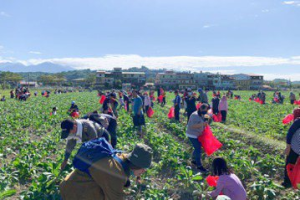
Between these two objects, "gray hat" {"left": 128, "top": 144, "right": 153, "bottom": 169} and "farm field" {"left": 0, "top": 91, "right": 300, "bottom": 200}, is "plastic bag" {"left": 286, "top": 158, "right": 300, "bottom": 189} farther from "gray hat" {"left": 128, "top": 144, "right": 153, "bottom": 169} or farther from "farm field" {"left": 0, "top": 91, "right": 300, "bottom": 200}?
"gray hat" {"left": 128, "top": 144, "right": 153, "bottom": 169}

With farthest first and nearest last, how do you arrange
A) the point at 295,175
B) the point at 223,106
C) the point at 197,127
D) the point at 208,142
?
the point at 223,106 → the point at 208,142 → the point at 197,127 → the point at 295,175

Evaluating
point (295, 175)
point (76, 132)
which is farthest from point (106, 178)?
point (295, 175)

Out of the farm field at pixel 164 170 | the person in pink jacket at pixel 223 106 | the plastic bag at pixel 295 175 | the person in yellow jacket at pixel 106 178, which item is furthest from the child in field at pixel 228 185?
the person in pink jacket at pixel 223 106

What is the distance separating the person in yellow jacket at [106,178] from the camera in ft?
7.34

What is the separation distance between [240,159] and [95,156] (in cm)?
469

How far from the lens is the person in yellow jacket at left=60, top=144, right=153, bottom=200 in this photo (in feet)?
7.34

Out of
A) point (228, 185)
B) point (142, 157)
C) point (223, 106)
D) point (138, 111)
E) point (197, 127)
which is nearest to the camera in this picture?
point (142, 157)

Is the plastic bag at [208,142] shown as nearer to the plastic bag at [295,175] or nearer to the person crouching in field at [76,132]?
the plastic bag at [295,175]

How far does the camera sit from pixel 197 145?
20.0 ft

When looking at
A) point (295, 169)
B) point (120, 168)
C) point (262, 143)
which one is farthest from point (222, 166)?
point (262, 143)

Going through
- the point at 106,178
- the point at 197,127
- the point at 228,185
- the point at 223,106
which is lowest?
the point at 228,185

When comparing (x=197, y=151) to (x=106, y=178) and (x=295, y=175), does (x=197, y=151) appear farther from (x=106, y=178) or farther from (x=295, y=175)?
(x=106, y=178)

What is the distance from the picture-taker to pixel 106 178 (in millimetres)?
2236

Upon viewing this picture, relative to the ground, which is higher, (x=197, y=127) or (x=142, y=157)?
(x=142, y=157)
